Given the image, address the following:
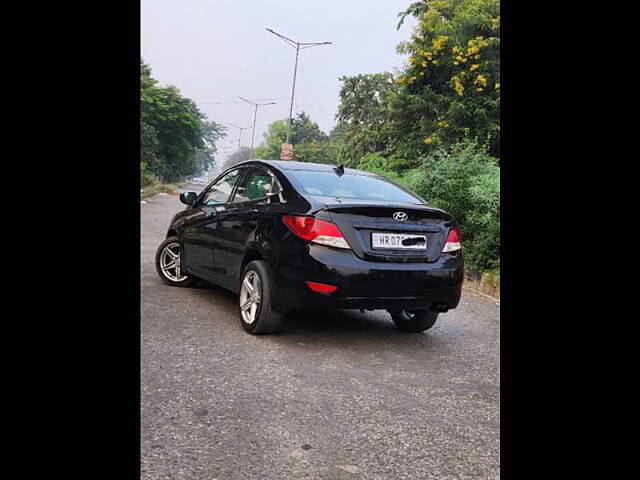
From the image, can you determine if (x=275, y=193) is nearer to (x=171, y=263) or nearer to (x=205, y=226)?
(x=205, y=226)

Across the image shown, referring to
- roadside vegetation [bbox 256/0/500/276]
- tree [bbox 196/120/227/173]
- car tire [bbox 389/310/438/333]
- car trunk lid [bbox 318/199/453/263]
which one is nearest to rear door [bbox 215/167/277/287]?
car trunk lid [bbox 318/199/453/263]

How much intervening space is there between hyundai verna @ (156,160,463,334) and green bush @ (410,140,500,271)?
291cm

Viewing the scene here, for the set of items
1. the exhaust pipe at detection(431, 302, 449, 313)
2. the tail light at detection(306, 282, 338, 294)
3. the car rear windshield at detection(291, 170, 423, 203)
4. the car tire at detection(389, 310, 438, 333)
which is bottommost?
the car tire at detection(389, 310, 438, 333)

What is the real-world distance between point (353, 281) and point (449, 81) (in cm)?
1507

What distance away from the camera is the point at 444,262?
14.1ft

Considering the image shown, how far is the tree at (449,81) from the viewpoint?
16.5 meters

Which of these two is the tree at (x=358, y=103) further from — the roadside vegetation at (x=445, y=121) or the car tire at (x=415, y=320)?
the car tire at (x=415, y=320)

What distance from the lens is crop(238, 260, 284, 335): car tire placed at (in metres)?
4.36

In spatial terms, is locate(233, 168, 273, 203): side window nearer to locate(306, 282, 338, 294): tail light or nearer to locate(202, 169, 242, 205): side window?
locate(202, 169, 242, 205): side window

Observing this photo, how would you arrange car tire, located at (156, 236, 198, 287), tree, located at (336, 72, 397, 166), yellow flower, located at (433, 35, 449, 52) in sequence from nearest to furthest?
1. car tire, located at (156, 236, 198, 287)
2. yellow flower, located at (433, 35, 449, 52)
3. tree, located at (336, 72, 397, 166)

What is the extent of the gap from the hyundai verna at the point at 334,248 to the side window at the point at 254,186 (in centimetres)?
1

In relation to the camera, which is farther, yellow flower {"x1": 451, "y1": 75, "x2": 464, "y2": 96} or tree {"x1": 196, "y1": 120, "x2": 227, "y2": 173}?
tree {"x1": 196, "y1": 120, "x2": 227, "y2": 173}
